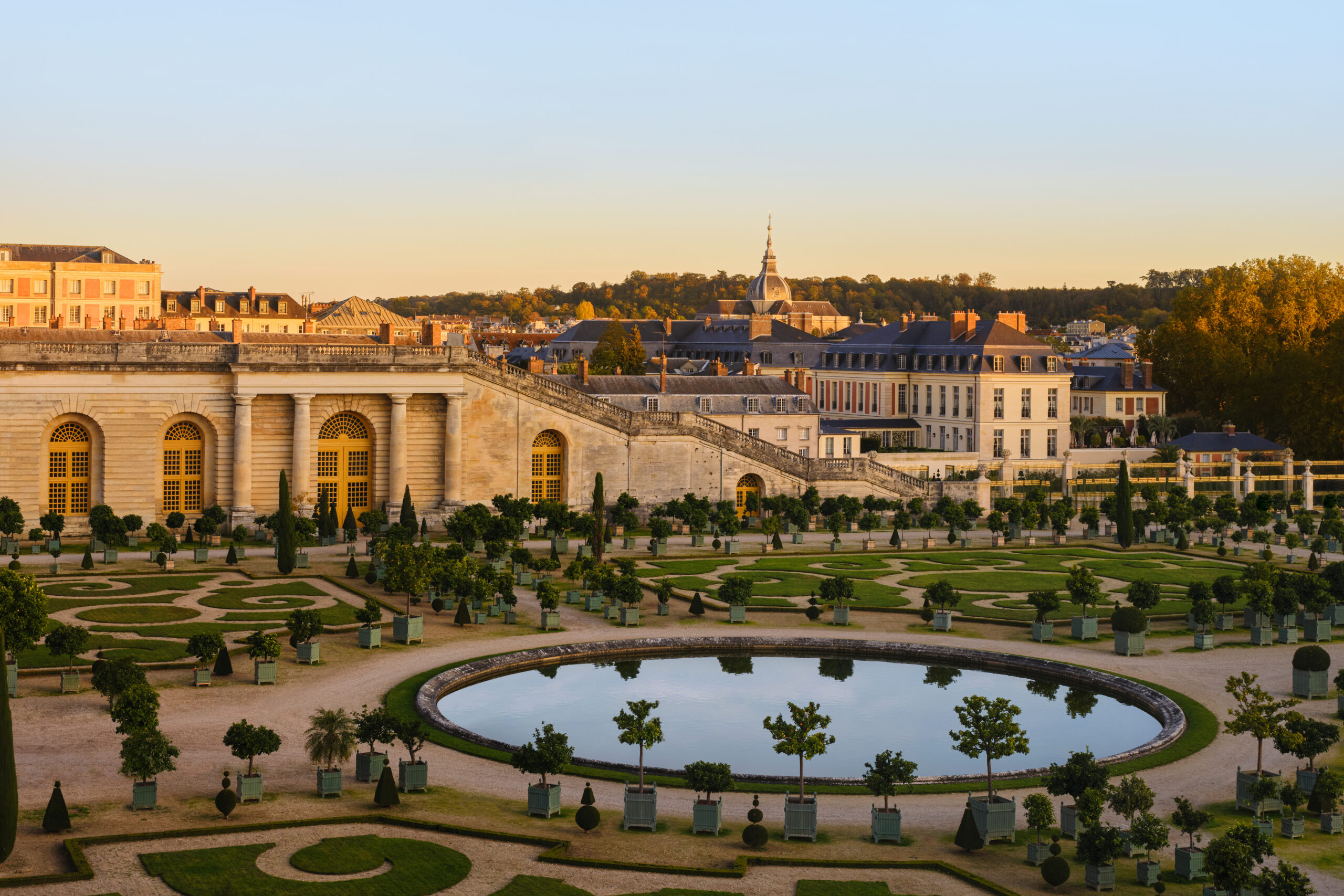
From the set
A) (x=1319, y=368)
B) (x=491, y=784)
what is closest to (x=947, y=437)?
(x=1319, y=368)

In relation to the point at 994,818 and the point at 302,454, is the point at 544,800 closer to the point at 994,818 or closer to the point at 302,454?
the point at 994,818

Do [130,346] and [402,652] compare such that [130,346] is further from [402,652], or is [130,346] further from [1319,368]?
[1319,368]

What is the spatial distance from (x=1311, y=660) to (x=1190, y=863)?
1602 centimetres

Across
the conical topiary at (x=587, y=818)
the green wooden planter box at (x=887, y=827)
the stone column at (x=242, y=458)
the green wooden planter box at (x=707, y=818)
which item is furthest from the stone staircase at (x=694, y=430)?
the green wooden planter box at (x=887, y=827)

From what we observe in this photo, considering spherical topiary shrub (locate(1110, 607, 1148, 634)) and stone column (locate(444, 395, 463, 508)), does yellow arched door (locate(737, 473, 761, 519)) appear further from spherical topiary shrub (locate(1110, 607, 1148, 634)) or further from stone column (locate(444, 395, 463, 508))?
spherical topiary shrub (locate(1110, 607, 1148, 634))

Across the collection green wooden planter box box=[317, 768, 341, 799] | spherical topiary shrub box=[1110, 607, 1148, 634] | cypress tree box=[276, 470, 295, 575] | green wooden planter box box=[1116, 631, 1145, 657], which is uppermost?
cypress tree box=[276, 470, 295, 575]

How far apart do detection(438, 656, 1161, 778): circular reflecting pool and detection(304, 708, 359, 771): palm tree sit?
5364 mm

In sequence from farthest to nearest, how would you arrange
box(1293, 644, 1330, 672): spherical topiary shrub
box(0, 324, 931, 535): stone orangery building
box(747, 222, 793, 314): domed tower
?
box(747, 222, 793, 314): domed tower
box(0, 324, 931, 535): stone orangery building
box(1293, 644, 1330, 672): spherical topiary shrub

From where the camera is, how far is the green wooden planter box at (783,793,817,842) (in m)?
30.2

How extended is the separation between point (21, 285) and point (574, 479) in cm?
7453

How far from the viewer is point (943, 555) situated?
225 feet

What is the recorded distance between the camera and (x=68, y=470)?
6938cm

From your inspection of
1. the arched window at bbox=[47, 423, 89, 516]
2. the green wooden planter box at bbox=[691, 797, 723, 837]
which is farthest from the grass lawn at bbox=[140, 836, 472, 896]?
the arched window at bbox=[47, 423, 89, 516]

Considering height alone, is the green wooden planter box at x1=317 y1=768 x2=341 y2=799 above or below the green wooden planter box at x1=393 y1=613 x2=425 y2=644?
below
